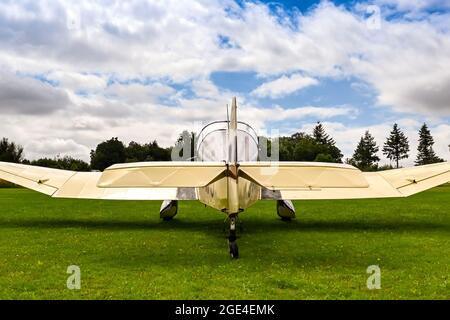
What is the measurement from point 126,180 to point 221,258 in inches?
113

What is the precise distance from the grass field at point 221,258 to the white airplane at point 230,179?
0.92 metres

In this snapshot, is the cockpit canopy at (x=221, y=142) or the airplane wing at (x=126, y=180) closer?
the airplane wing at (x=126, y=180)

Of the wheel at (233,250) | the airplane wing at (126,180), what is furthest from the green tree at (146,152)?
the wheel at (233,250)

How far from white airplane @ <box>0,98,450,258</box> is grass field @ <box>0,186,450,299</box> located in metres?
0.92

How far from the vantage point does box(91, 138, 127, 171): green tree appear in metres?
67.6

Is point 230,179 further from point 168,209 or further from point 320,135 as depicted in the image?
point 320,135

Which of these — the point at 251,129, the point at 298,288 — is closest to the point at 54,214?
the point at 251,129

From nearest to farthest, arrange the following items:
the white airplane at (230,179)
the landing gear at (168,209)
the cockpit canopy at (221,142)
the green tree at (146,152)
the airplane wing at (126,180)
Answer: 1. the airplane wing at (126,180)
2. the white airplane at (230,179)
3. the cockpit canopy at (221,142)
4. the landing gear at (168,209)
5. the green tree at (146,152)

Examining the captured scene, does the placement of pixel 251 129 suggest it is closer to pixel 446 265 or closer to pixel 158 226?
pixel 158 226

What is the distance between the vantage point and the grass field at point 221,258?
6.11 metres

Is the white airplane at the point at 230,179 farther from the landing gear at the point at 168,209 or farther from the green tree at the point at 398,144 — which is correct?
the green tree at the point at 398,144

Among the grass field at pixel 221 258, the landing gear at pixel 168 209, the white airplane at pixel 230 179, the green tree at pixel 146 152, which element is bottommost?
the grass field at pixel 221 258

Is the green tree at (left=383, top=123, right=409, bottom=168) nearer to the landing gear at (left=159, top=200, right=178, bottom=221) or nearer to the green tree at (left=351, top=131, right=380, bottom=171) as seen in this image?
the green tree at (left=351, top=131, right=380, bottom=171)
